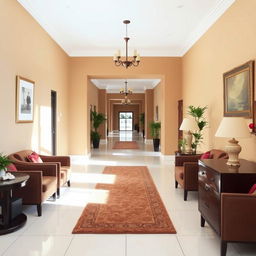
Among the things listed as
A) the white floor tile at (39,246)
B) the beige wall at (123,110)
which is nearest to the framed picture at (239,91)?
the white floor tile at (39,246)

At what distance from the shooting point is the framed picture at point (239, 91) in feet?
14.3

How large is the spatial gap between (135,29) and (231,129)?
4834 millimetres

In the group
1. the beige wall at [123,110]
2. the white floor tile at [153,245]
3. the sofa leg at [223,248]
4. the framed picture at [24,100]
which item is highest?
the beige wall at [123,110]

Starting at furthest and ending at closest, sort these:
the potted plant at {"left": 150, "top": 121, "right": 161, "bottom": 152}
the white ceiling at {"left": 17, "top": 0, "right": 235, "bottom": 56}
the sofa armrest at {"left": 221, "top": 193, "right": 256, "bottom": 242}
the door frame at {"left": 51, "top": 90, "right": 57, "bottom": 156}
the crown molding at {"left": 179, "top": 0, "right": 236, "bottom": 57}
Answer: the potted plant at {"left": 150, "top": 121, "right": 161, "bottom": 152} → the door frame at {"left": 51, "top": 90, "right": 57, "bottom": 156} → the white ceiling at {"left": 17, "top": 0, "right": 235, "bottom": 56} → the crown molding at {"left": 179, "top": 0, "right": 236, "bottom": 57} → the sofa armrest at {"left": 221, "top": 193, "right": 256, "bottom": 242}

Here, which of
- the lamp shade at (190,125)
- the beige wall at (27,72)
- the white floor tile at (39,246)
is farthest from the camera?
the lamp shade at (190,125)

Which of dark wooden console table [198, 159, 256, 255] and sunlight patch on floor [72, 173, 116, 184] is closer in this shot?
dark wooden console table [198, 159, 256, 255]

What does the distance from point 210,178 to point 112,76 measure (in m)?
6.95

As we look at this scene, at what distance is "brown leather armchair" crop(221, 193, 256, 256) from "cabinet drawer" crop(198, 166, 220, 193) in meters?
0.38

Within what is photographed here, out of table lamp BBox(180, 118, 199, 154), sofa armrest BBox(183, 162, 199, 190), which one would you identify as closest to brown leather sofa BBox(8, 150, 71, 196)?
sofa armrest BBox(183, 162, 199, 190)

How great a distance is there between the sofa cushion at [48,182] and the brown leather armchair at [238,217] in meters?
2.74

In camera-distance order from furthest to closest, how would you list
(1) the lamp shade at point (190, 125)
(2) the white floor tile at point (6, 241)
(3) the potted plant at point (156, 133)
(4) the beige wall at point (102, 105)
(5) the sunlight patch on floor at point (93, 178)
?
(4) the beige wall at point (102, 105)
(3) the potted plant at point (156, 133)
(5) the sunlight patch on floor at point (93, 178)
(1) the lamp shade at point (190, 125)
(2) the white floor tile at point (6, 241)

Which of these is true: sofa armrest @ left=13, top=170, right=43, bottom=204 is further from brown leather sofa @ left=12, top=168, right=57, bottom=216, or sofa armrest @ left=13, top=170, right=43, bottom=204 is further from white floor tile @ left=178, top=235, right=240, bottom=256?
white floor tile @ left=178, top=235, right=240, bottom=256

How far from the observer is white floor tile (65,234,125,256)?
3.03m

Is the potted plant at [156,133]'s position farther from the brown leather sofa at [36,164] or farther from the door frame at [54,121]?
the brown leather sofa at [36,164]
